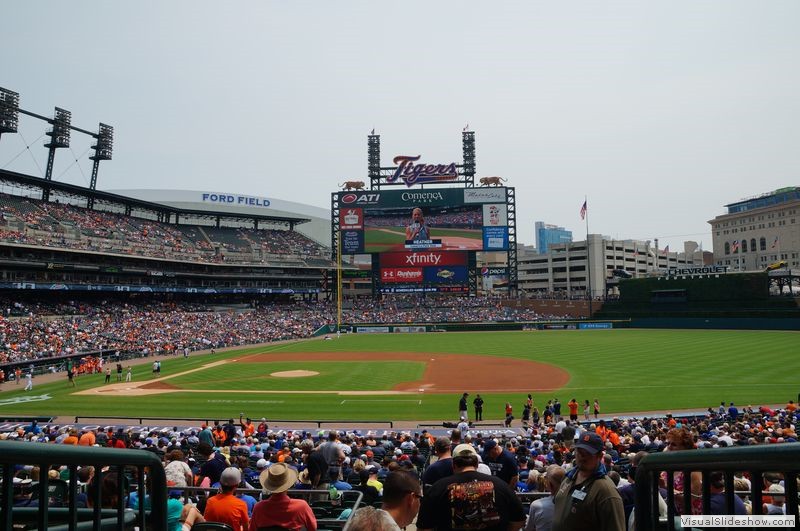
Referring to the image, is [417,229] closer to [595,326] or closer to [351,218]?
[351,218]

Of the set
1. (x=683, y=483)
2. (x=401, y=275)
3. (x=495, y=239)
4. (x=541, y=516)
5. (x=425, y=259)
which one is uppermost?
(x=495, y=239)

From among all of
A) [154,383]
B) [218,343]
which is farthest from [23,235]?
[154,383]

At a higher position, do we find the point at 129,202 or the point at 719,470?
the point at 129,202

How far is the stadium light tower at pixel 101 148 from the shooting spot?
3009 inches

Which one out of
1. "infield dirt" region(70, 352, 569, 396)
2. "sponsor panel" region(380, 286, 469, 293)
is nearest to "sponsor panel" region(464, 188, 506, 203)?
"sponsor panel" region(380, 286, 469, 293)

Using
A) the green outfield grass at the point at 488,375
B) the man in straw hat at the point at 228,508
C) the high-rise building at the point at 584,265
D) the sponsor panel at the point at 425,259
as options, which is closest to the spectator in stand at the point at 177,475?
the man in straw hat at the point at 228,508

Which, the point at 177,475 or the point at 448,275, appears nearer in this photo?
the point at 177,475

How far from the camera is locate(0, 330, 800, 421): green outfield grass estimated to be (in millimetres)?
26828

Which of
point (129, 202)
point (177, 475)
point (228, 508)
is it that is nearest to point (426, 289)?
point (129, 202)

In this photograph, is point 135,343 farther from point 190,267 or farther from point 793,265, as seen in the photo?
point 793,265

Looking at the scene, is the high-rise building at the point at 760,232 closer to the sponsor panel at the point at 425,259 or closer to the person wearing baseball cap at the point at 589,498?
the sponsor panel at the point at 425,259

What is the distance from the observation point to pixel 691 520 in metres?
2.78

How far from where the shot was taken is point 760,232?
131125mm

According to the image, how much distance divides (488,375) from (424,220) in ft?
203
